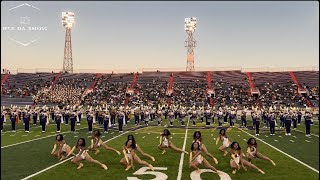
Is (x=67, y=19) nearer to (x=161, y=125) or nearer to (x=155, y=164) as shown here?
(x=161, y=125)

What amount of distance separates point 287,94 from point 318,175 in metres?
46.8

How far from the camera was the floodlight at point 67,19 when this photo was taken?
219ft

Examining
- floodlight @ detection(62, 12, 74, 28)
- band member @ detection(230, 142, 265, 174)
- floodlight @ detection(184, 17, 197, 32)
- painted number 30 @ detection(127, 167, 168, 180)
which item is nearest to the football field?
painted number 30 @ detection(127, 167, 168, 180)

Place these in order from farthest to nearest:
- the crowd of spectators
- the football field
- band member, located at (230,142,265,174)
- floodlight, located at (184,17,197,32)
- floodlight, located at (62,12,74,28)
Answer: floodlight, located at (184,17,197,32) → floodlight, located at (62,12,74,28) → the crowd of spectators → band member, located at (230,142,265,174) → the football field

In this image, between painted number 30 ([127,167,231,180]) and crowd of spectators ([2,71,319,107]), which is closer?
painted number 30 ([127,167,231,180])

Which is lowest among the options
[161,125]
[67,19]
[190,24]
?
[161,125]

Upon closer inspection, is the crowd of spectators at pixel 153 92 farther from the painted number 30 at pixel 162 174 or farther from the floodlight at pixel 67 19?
the painted number 30 at pixel 162 174

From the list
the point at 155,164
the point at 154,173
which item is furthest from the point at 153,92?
the point at 154,173

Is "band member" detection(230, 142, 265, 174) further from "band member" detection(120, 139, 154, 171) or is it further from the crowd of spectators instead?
the crowd of spectators

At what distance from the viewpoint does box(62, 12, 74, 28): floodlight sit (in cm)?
6681

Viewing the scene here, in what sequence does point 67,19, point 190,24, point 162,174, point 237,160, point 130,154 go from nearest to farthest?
1. point 162,174
2. point 237,160
3. point 130,154
4. point 67,19
5. point 190,24

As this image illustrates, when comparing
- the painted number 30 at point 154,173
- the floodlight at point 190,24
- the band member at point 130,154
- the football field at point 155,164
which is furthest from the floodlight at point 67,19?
the painted number 30 at point 154,173

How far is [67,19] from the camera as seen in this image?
6688 cm

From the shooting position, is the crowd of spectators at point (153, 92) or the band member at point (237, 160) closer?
the band member at point (237, 160)
